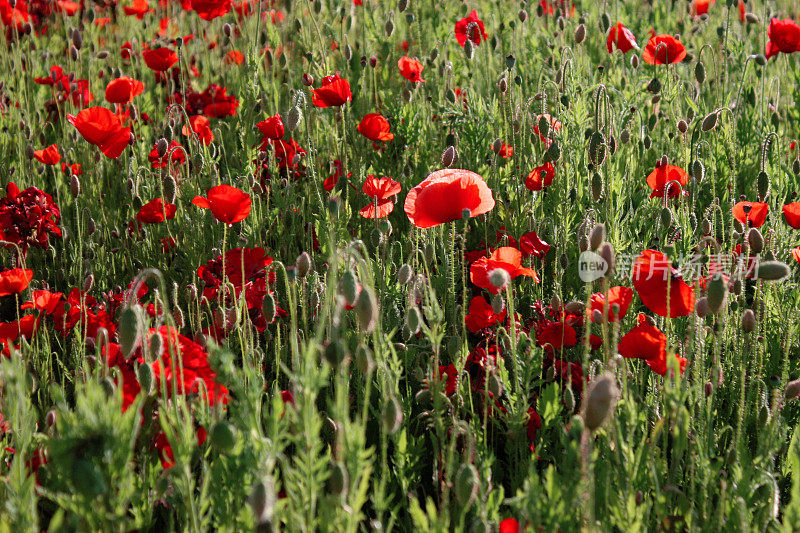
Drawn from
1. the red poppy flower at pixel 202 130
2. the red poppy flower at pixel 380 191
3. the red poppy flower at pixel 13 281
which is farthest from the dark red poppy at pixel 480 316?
the red poppy flower at pixel 202 130

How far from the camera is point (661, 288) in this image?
1678 millimetres

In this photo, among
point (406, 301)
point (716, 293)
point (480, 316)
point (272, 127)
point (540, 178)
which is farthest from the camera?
point (272, 127)

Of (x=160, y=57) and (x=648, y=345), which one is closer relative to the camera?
(x=648, y=345)

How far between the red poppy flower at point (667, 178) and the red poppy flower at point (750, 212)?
31cm

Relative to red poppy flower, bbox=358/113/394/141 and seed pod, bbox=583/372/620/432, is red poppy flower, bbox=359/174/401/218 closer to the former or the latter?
red poppy flower, bbox=358/113/394/141

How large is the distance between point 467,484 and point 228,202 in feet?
3.56

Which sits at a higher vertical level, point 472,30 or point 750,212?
point 472,30

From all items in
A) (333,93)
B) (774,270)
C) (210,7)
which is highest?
(210,7)

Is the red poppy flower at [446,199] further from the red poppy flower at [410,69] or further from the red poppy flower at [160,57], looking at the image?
the red poppy flower at [160,57]

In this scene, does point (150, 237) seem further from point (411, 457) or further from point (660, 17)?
point (660, 17)

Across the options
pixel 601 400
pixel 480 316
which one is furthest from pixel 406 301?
pixel 601 400

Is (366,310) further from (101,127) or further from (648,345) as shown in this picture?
(101,127)

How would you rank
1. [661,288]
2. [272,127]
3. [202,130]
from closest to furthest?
1. [661,288]
2. [272,127]
3. [202,130]

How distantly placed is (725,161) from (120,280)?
2.23m
